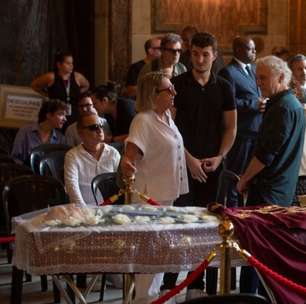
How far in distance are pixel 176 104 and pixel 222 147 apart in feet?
1.56

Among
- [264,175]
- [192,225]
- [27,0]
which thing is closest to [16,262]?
[192,225]

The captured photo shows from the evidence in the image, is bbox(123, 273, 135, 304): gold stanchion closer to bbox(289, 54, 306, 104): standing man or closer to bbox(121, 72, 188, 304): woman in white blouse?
bbox(121, 72, 188, 304): woman in white blouse

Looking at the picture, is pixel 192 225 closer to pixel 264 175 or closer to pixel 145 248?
pixel 145 248

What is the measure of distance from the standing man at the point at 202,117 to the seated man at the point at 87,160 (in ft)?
2.15

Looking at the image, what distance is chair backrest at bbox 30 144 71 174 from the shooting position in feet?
26.5

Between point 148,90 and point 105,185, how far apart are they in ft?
3.26

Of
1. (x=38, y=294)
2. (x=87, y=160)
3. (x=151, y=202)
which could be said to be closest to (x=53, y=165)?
(x=87, y=160)

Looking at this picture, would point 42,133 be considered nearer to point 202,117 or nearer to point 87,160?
point 87,160

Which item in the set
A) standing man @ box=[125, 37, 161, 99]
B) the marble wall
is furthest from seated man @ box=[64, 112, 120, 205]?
the marble wall

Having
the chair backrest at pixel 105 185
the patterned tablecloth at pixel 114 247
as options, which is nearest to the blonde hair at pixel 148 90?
the chair backrest at pixel 105 185

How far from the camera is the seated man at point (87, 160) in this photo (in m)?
6.73

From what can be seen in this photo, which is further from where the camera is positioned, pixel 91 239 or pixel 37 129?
pixel 37 129

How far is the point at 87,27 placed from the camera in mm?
12656

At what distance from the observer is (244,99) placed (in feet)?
29.2
